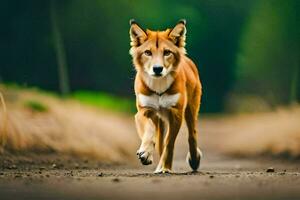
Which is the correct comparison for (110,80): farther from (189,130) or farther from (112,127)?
(189,130)

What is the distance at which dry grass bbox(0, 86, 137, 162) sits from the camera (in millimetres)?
12922

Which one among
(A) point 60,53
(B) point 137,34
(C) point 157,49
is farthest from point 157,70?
(A) point 60,53

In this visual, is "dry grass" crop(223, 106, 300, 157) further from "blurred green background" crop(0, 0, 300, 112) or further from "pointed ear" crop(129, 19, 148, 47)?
"pointed ear" crop(129, 19, 148, 47)

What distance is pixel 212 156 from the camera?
17.0m

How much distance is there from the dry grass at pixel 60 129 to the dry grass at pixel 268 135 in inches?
86.9

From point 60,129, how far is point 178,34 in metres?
4.85

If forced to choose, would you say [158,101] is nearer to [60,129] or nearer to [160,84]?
[160,84]

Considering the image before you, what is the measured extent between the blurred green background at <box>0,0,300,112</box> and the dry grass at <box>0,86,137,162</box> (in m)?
0.87

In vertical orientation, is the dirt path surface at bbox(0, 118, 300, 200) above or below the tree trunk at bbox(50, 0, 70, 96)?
below

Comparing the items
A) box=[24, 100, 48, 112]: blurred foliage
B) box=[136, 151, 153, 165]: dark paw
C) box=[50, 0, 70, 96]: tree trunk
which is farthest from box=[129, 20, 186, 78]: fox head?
box=[50, 0, 70, 96]: tree trunk

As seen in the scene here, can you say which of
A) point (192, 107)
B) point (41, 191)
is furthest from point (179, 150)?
point (41, 191)

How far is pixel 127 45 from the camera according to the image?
62.8 ft

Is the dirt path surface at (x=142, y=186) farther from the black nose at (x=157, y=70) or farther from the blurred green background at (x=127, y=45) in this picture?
the blurred green background at (x=127, y=45)

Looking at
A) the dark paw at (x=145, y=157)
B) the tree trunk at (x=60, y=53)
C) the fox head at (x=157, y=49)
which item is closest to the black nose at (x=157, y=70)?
the fox head at (x=157, y=49)
